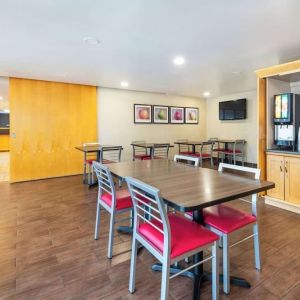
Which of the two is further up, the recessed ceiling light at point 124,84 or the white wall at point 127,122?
the recessed ceiling light at point 124,84

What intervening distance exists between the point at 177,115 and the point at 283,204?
16.1 ft

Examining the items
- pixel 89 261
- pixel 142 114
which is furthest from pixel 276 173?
pixel 142 114

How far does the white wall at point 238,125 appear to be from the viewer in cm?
679

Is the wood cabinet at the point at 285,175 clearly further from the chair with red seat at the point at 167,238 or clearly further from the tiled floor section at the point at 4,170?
the tiled floor section at the point at 4,170

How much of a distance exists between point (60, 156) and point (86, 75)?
2128 millimetres

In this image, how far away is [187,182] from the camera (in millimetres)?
1835

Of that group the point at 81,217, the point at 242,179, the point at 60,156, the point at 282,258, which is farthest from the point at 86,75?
the point at 282,258

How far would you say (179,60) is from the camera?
3795 millimetres

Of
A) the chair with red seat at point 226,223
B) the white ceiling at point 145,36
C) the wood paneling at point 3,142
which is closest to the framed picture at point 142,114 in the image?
the white ceiling at point 145,36

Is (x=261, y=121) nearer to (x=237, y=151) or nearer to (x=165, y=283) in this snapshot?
(x=165, y=283)

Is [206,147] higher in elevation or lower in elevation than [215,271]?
higher

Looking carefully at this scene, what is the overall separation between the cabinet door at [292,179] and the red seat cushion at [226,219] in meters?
1.79

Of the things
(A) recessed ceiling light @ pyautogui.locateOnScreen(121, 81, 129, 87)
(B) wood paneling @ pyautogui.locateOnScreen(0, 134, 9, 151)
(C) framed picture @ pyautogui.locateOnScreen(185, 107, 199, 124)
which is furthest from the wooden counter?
(B) wood paneling @ pyautogui.locateOnScreen(0, 134, 9, 151)

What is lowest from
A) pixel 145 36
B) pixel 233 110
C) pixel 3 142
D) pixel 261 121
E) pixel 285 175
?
pixel 285 175
